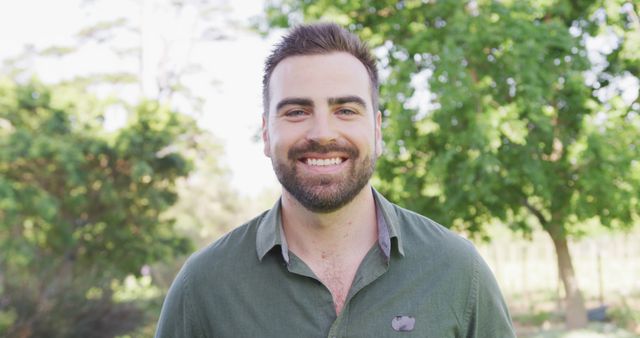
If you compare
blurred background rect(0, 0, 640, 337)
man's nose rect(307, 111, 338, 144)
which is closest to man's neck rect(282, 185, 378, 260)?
man's nose rect(307, 111, 338, 144)

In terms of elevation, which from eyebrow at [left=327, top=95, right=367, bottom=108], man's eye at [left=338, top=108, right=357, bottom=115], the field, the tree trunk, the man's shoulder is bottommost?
the field

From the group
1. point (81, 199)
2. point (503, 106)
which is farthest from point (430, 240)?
point (81, 199)

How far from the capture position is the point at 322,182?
214cm

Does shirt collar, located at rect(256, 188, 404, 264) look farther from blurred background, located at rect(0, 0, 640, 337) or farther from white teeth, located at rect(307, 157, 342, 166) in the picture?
blurred background, located at rect(0, 0, 640, 337)

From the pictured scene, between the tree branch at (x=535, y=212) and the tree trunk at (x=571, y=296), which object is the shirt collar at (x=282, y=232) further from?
the tree trunk at (x=571, y=296)

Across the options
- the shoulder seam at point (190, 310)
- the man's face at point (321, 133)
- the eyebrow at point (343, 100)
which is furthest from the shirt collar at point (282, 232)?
the eyebrow at point (343, 100)

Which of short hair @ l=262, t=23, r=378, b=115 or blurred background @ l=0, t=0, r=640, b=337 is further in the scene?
blurred background @ l=0, t=0, r=640, b=337

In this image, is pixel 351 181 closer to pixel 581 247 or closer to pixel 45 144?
pixel 45 144

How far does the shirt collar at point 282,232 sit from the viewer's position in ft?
7.25

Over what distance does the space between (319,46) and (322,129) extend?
1.00ft

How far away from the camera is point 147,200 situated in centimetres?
1432

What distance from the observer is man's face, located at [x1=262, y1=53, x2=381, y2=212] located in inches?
84.6

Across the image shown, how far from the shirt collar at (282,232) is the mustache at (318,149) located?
0.24 m

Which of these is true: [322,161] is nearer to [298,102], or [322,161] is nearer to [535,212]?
[298,102]
